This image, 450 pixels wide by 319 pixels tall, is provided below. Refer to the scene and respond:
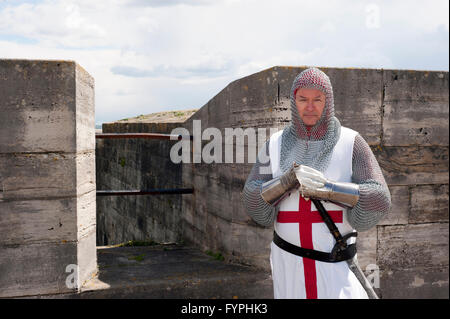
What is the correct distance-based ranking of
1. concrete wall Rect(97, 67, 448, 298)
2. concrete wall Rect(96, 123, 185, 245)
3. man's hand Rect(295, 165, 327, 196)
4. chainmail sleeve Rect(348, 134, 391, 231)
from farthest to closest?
concrete wall Rect(96, 123, 185, 245), concrete wall Rect(97, 67, 448, 298), chainmail sleeve Rect(348, 134, 391, 231), man's hand Rect(295, 165, 327, 196)

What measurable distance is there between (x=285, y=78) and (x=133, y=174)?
A: 533cm

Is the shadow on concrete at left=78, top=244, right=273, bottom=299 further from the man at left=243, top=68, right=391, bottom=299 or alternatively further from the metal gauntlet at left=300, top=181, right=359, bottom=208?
the metal gauntlet at left=300, top=181, right=359, bottom=208

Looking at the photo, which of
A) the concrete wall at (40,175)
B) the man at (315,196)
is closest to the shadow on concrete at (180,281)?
the concrete wall at (40,175)

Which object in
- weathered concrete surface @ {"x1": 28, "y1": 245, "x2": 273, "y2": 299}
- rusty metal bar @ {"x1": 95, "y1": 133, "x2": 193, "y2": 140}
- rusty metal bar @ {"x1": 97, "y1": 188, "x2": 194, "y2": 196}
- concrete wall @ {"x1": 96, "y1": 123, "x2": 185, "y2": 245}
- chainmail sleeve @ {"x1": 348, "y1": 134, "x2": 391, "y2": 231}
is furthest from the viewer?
concrete wall @ {"x1": 96, "y1": 123, "x2": 185, "y2": 245}

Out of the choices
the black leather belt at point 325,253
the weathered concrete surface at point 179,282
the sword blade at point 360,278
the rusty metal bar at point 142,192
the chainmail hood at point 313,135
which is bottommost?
the weathered concrete surface at point 179,282

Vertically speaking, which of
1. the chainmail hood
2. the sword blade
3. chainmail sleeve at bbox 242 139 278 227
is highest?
the chainmail hood

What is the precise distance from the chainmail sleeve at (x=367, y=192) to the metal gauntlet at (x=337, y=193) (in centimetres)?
5

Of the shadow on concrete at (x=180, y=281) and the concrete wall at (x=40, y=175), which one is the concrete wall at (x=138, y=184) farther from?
the concrete wall at (x=40, y=175)

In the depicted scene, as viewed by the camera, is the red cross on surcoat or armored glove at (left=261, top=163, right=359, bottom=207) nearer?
armored glove at (left=261, top=163, right=359, bottom=207)

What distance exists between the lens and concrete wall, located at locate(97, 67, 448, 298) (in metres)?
4.72

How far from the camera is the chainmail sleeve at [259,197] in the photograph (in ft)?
9.39

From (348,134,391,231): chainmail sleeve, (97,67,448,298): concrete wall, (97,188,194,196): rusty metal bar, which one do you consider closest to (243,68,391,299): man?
(348,134,391,231): chainmail sleeve
